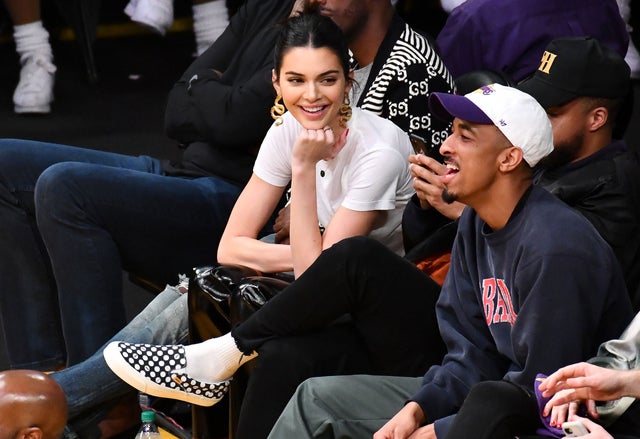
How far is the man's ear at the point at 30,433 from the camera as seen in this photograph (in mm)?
2740

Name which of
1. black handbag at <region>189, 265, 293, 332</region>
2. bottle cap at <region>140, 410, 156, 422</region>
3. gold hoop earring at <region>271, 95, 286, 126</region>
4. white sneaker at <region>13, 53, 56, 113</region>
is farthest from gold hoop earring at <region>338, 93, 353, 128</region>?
white sneaker at <region>13, 53, 56, 113</region>

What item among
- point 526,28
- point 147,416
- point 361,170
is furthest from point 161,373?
point 526,28

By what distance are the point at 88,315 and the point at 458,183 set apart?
129cm

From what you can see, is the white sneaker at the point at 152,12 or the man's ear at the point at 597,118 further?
the white sneaker at the point at 152,12

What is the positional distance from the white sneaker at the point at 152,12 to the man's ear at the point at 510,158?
125 inches

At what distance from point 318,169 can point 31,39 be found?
2490mm

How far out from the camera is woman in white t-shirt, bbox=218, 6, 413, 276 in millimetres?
3098

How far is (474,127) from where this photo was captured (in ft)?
8.52

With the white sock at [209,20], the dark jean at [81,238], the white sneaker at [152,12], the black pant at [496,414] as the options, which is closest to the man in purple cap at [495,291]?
the black pant at [496,414]

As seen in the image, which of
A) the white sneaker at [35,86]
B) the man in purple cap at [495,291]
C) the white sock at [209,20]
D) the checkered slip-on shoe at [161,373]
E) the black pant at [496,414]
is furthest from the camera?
the white sock at [209,20]

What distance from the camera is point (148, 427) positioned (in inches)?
130

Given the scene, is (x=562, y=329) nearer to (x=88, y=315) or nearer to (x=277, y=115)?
(x=277, y=115)

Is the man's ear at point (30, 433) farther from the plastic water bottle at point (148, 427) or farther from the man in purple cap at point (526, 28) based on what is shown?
the man in purple cap at point (526, 28)

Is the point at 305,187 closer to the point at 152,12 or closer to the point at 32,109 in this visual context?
the point at 32,109
